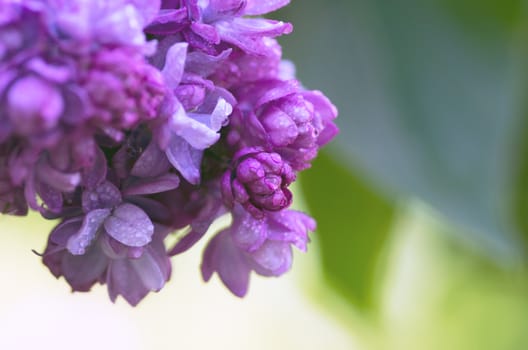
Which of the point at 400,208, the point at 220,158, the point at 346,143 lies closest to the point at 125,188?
the point at 220,158

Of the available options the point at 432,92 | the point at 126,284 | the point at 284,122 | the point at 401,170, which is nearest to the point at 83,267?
the point at 126,284

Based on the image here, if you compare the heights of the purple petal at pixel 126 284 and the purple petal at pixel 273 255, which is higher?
the purple petal at pixel 273 255

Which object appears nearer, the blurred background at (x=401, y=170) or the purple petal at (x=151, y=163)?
the purple petal at (x=151, y=163)

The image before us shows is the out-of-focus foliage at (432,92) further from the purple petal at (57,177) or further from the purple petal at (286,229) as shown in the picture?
the purple petal at (57,177)

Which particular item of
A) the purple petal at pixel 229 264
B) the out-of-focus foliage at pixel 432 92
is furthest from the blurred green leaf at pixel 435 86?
the purple petal at pixel 229 264

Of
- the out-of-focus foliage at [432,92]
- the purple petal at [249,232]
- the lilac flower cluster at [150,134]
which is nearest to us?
the lilac flower cluster at [150,134]

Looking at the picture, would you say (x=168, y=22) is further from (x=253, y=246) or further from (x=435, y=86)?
(x=435, y=86)

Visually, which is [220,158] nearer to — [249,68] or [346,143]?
[249,68]
